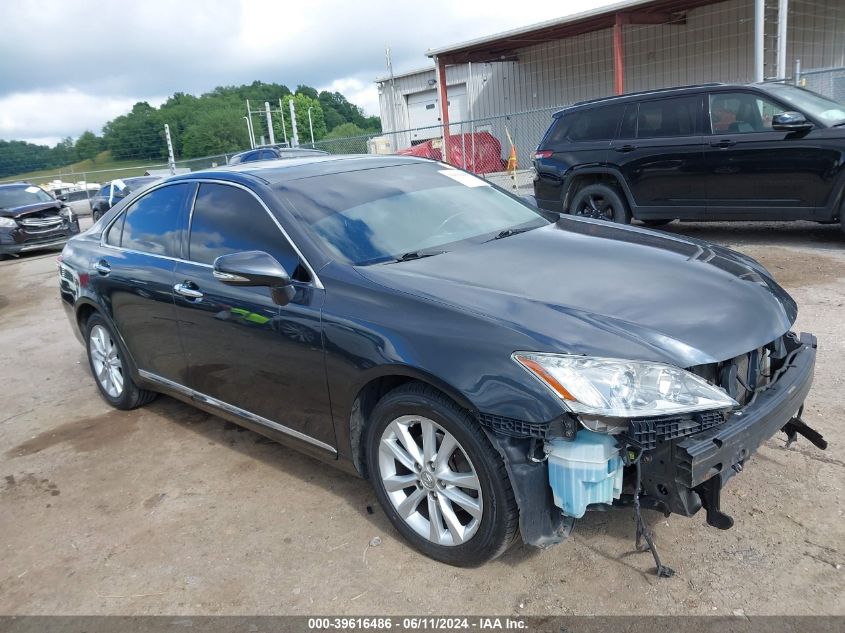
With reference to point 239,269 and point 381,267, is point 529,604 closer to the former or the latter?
point 381,267

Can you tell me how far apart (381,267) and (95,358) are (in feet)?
10.0

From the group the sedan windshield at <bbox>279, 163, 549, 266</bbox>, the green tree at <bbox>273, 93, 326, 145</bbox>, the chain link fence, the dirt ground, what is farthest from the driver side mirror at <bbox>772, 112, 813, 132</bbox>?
the green tree at <bbox>273, 93, 326, 145</bbox>

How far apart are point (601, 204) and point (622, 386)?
7.34 meters

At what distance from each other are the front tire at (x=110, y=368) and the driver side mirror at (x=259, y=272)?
195 centimetres

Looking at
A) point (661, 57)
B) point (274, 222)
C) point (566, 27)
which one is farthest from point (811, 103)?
point (661, 57)

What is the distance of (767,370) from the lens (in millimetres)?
2930

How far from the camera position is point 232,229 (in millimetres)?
3676

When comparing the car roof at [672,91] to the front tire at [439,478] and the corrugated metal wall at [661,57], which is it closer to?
the front tire at [439,478]

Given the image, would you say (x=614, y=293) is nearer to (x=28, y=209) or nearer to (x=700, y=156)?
(x=700, y=156)

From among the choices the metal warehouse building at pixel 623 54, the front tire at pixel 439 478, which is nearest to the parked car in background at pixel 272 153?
the metal warehouse building at pixel 623 54

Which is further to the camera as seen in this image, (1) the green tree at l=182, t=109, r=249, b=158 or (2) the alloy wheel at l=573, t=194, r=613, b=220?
(1) the green tree at l=182, t=109, r=249, b=158

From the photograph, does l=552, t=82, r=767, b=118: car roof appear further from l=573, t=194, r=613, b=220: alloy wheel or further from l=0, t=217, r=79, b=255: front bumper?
l=0, t=217, r=79, b=255: front bumper

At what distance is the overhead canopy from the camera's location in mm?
16844

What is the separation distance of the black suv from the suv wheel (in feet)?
0.04
